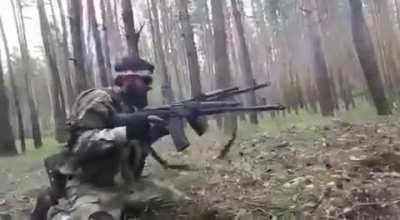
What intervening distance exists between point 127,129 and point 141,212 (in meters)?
0.64

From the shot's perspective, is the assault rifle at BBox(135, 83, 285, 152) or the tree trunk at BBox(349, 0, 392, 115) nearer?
the assault rifle at BBox(135, 83, 285, 152)

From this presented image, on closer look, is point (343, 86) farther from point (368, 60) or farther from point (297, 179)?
point (297, 179)

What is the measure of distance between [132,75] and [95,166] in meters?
0.75

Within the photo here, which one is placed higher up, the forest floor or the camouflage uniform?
the camouflage uniform

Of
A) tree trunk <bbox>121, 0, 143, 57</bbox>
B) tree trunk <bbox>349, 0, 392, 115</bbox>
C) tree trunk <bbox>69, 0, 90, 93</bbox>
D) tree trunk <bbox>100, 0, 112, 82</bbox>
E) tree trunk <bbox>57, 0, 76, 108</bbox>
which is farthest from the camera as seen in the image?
tree trunk <bbox>57, 0, 76, 108</bbox>

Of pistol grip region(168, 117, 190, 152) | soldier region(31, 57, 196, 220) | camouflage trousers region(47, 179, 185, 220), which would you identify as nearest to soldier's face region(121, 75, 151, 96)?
soldier region(31, 57, 196, 220)

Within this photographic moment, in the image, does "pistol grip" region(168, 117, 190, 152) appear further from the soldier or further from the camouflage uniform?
the camouflage uniform

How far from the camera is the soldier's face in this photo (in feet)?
14.3

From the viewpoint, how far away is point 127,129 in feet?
13.3

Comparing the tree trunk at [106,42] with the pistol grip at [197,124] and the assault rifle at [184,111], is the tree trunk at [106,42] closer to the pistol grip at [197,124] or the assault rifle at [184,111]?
the pistol grip at [197,124]

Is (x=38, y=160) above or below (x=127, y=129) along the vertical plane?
below

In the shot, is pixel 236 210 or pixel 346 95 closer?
pixel 236 210

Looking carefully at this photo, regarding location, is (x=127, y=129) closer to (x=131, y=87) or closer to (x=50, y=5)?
(x=131, y=87)

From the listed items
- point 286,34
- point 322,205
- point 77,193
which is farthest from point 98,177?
point 286,34
